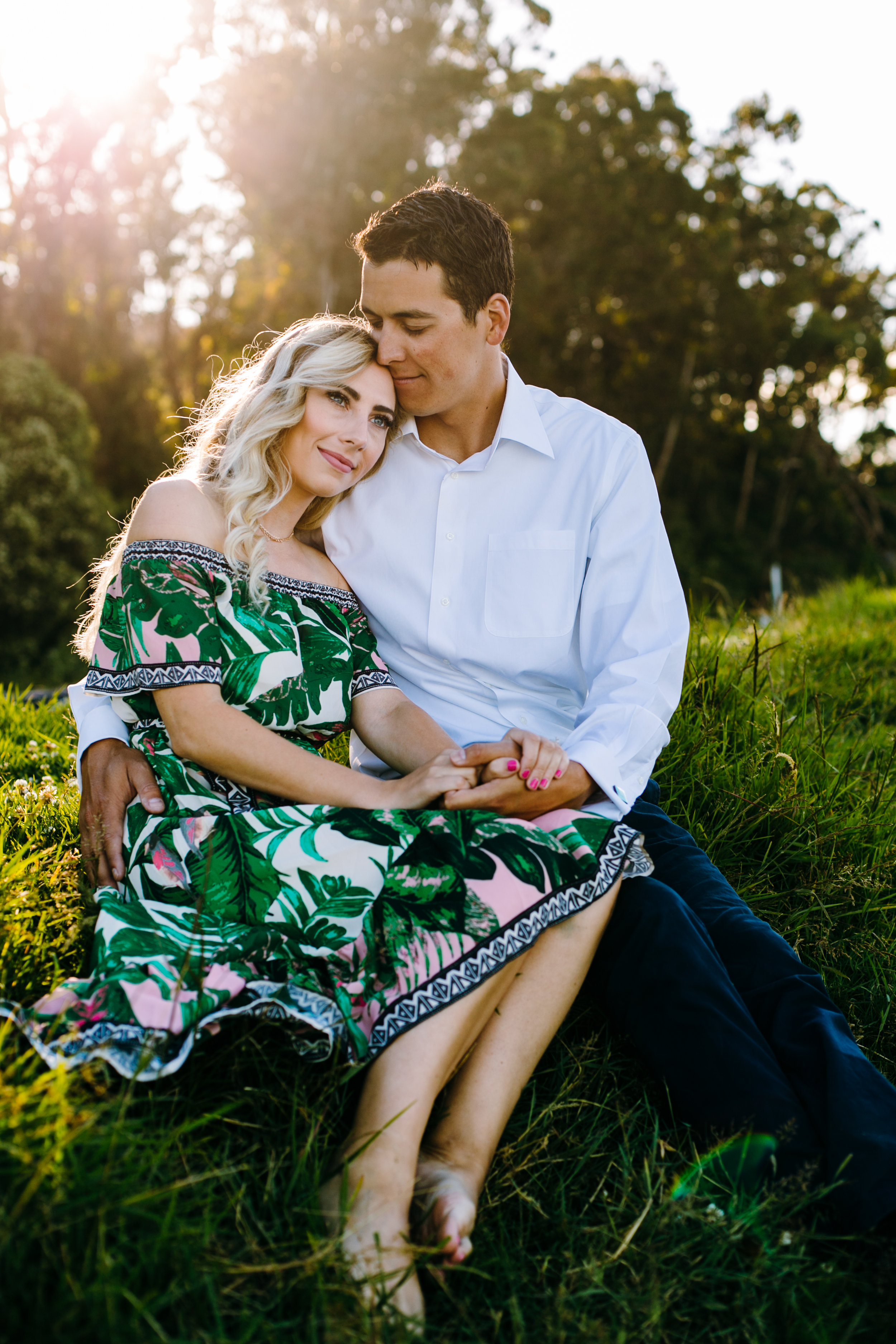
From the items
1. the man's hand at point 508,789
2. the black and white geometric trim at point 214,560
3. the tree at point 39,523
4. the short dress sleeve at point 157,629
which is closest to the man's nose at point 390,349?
the black and white geometric trim at point 214,560

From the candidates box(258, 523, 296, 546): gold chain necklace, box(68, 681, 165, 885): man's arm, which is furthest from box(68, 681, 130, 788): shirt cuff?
box(258, 523, 296, 546): gold chain necklace

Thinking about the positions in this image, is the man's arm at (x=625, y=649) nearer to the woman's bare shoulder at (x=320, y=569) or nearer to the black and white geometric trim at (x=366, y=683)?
the black and white geometric trim at (x=366, y=683)

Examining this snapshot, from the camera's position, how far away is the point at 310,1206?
5.14 feet

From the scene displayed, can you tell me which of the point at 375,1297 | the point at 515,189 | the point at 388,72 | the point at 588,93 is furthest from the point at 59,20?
the point at 375,1297

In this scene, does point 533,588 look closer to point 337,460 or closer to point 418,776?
point 337,460

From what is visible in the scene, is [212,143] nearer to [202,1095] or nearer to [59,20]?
[59,20]

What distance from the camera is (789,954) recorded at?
223 centimetres

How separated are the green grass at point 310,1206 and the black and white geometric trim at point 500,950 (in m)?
0.17

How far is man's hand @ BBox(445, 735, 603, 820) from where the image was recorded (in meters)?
2.10

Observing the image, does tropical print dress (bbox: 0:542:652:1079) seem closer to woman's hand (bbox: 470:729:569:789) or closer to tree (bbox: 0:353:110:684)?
woman's hand (bbox: 470:729:569:789)

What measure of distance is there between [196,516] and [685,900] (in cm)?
156

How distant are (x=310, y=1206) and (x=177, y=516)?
150cm

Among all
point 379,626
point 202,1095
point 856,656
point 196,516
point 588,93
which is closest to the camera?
point 202,1095

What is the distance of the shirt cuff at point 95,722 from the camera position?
7.66ft
